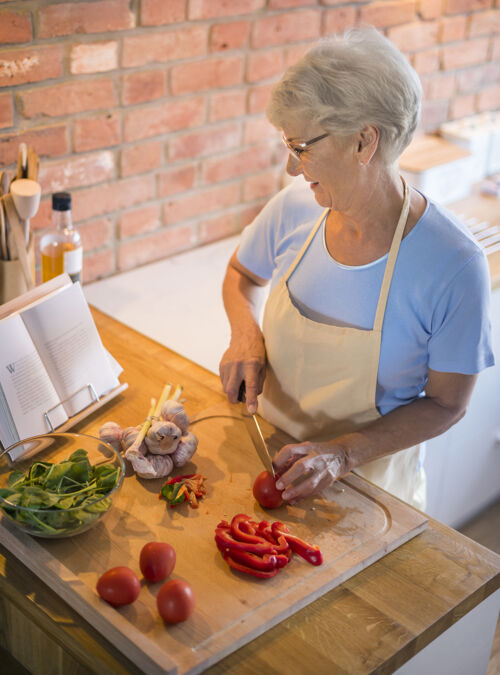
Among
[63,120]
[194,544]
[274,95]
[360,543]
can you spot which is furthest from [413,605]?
[63,120]

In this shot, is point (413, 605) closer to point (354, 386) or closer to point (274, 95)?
point (354, 386)

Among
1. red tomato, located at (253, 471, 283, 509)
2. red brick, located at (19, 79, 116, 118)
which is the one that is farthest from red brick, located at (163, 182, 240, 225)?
red tomato, located at (253, 471, 283, 509)

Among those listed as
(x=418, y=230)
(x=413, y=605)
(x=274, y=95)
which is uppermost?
(x=274, y=95)

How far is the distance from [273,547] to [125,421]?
42 centimetres

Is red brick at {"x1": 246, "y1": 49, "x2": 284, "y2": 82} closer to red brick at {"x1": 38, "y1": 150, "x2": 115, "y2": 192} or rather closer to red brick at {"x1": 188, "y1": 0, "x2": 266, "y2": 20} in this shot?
red brick at {"x1": 188, "y1": 0, "x2": 266, "y2": 20}

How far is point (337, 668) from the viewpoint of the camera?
0.94m

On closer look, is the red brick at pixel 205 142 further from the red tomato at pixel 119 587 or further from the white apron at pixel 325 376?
the red tomato at pixel 119 587

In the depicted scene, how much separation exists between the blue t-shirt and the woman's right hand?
0.37 feet

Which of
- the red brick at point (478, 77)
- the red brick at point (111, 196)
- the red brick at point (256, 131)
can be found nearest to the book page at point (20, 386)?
the red brick at point (111, 196)

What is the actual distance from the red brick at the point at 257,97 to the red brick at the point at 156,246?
354 mm

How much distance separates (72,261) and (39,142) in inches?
12.2

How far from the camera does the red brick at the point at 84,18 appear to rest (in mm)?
1582

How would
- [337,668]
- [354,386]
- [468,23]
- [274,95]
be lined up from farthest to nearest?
[468,23], [354,386], [274,95], [337,668]

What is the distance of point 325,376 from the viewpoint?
4.40 feet
